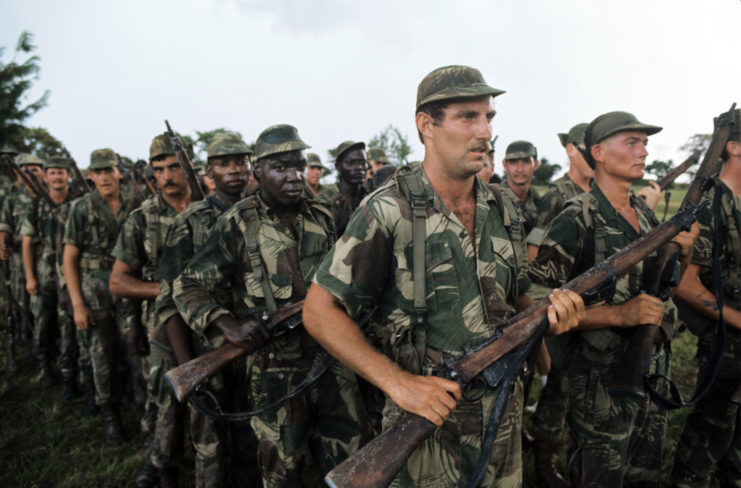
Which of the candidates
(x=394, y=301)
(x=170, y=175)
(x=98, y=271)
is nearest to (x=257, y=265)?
(x=394, y=301)

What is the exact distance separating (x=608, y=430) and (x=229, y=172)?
3792 mm

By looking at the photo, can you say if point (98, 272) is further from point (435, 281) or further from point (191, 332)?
point (435, 281)

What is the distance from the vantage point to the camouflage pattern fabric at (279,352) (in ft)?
9.67

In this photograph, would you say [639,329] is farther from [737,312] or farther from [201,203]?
[201,203]

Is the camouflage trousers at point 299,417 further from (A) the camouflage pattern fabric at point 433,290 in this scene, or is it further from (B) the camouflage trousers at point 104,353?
(B) the camouflage trousers at point 104,353

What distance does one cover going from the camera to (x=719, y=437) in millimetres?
3430

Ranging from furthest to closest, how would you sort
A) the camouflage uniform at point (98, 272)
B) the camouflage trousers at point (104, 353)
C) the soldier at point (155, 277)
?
1. the camouflage uniform at point (98, 272)
2. the camouflage trousers at point (104, 353)
3. the soldier at point (155, 277)

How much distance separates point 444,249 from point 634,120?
218 centimetres

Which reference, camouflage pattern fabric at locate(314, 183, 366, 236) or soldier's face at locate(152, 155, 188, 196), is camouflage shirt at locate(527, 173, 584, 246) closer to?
camouflage pattern fabric at locate(314, 183, 366, 236)

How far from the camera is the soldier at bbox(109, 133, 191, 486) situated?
145 inches

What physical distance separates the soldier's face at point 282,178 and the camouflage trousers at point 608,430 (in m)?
2.51

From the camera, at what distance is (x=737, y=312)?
3391mm

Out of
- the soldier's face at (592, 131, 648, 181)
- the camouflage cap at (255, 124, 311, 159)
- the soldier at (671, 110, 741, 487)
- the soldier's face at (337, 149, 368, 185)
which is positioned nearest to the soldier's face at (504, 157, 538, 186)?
the soldier's face at (337, 149, 368, 185)

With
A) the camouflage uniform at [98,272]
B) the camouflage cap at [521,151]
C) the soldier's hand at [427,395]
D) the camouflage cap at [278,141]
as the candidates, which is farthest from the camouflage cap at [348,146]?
the soldier's hand at [427,395]
